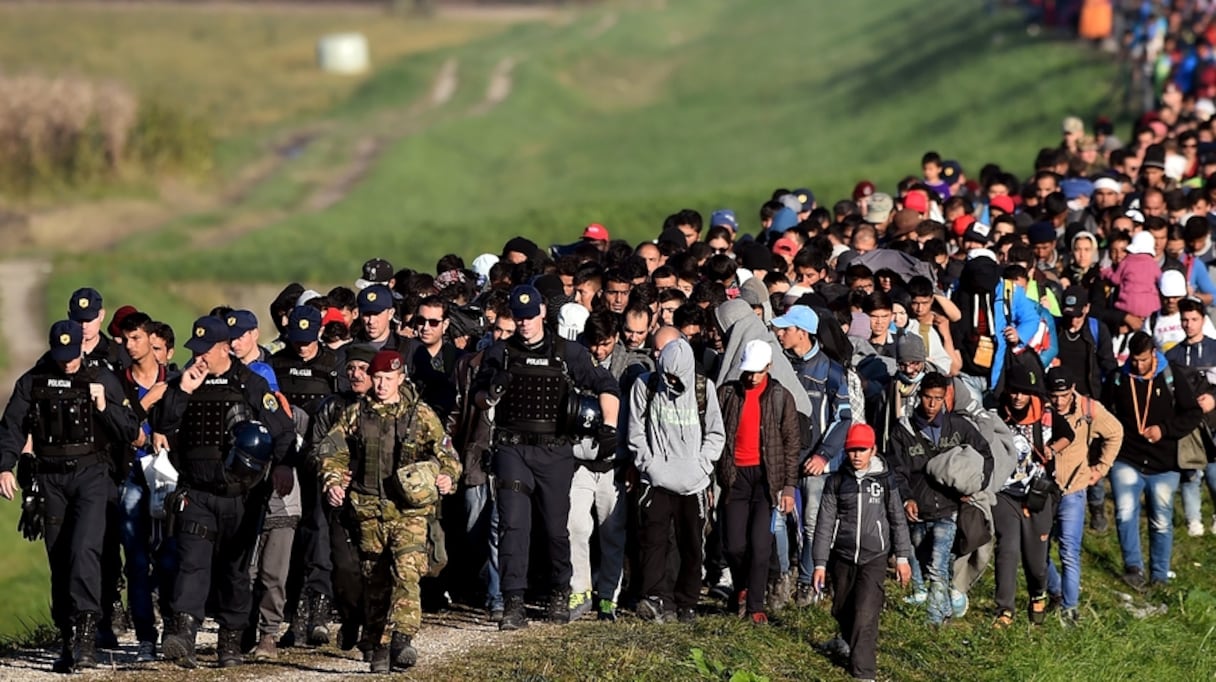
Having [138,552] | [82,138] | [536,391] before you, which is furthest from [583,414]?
[82,138]

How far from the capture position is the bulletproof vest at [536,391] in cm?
1269

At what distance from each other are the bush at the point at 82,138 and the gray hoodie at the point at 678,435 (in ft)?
138

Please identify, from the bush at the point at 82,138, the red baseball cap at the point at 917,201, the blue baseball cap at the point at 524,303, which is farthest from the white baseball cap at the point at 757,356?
the bush at the point at 82,138

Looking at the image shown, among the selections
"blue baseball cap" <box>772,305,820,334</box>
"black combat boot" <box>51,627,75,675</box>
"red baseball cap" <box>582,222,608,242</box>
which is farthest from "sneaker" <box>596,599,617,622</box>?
"red baseball cap" <box>582,222,608,242</box>

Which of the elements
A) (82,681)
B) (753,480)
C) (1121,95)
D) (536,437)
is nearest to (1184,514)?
(753,480)

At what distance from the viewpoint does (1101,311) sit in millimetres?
16281

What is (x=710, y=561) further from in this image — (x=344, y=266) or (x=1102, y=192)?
(x=344, y=266)

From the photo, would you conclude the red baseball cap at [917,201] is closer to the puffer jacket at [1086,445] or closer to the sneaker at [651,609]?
the puffer jacket at [1086,445]

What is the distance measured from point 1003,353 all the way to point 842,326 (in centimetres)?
149

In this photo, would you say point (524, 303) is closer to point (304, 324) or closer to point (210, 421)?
point (304, 324)

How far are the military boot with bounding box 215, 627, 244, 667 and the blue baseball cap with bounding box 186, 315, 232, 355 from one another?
5.72 feet

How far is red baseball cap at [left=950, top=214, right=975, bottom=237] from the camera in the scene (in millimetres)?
17531

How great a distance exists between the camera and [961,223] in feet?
58.1

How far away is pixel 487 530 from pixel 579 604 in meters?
0.83
